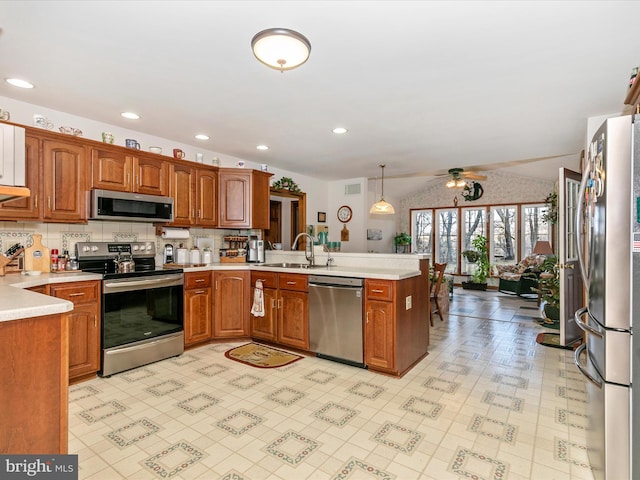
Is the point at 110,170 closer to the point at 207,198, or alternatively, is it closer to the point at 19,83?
the point at 19,83

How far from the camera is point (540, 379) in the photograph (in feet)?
10.2

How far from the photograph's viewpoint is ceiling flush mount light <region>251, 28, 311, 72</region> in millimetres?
1934

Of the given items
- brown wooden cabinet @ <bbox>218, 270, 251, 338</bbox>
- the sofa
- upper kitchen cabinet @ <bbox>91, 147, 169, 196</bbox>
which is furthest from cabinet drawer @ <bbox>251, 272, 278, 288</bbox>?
the sofa

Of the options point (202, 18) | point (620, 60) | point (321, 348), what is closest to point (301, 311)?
point (321, 348)

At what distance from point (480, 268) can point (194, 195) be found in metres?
7.48

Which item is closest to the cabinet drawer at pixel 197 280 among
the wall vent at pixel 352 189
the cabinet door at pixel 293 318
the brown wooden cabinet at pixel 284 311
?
the brown wooden cabinet at pixel 284 311

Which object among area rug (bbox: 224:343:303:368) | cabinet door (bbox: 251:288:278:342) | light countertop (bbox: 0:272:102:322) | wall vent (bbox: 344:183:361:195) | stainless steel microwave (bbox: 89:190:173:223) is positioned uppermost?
wall vent (bbox: 344:183:361:195)

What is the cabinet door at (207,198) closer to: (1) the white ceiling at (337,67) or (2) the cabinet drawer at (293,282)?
(1) the white ceiling at (337,67)

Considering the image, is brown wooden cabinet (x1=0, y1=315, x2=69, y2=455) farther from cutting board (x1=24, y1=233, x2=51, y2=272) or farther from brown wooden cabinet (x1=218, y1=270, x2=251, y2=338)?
brown wooden cabinet (x1=218, y1=270, x2=251, y2=338)

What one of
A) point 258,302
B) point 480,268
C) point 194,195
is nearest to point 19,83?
point 194,195

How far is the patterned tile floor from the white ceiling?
246 cm

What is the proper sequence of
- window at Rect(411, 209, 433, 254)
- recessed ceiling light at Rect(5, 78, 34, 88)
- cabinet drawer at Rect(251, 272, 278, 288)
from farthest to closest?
window at Rect(411, 209, 433, 254) → cabinet drawer at Rect(251, 272, 278, 288) → recessed ceiling light at Rect(5, 78, 34, 88)

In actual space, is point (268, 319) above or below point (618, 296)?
below

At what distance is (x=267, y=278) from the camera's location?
4.01 meters
